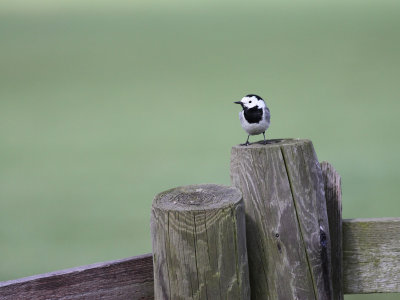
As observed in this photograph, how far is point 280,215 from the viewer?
117 centimetres

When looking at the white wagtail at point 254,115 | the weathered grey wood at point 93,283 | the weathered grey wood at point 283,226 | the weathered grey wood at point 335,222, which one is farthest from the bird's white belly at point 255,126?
the weathered grey wood at point 93,283

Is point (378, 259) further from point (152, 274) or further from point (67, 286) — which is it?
point (67, 286)

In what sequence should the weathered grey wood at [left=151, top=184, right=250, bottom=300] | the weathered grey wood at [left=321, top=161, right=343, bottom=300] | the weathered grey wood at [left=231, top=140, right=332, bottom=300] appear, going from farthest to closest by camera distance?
the weathered grey wood at [left=321, top=161, right=343, bottom=300], the weathered grey wood at [left=231, top=140, right=332, bottom=300], the weathered grey wood at [left=151, top=184, right=250, bottom=300]

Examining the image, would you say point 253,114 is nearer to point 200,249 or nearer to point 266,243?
point 266,243

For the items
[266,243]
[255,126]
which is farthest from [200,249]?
[255,126]

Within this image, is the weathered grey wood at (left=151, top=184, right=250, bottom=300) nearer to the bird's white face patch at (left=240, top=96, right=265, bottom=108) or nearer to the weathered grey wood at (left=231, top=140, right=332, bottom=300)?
the weathered grey wood at (left=231, top=140, right=332, bottom=300)

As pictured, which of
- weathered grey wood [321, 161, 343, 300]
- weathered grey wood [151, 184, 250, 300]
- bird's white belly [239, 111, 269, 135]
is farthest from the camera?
bird's white belly [239, 111, 269, 135]

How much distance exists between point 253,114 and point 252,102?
61 mm

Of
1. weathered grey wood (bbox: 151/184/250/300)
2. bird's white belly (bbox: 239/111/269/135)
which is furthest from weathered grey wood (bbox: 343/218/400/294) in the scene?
bird's white belly (bbox: 239/111/269/135)

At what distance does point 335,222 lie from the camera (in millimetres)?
1293

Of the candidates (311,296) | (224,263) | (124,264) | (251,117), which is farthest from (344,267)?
(251,117)

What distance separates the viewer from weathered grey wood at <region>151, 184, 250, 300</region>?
3.31 feet

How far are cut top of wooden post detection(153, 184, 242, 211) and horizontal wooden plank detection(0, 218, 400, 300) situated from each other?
18 cm

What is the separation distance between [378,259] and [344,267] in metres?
0.10
